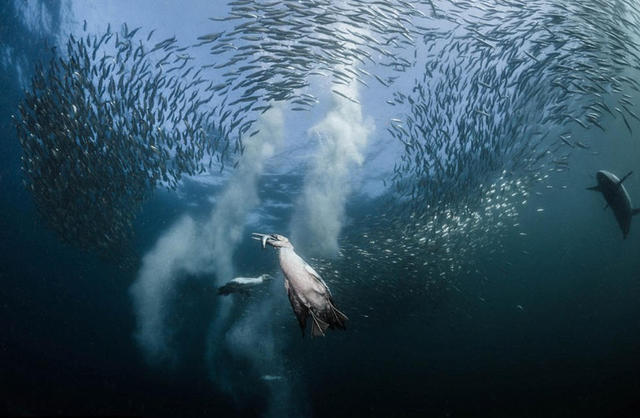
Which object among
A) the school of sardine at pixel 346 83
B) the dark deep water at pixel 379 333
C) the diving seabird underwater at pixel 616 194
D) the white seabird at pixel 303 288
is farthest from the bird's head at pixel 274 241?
the dark deep water at pixel 379 333

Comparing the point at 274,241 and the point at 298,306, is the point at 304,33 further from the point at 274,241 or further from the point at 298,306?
the point at 298,306

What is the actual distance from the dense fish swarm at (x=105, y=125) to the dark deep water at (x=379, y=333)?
6.10 metres

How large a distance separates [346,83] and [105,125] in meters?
8.98

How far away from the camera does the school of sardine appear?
8117 millimetres

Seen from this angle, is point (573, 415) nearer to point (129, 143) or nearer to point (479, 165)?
point (479, 165)

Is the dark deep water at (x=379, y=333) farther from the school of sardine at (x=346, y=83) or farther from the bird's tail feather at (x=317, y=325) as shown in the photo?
the bird's tail feather at (x=317, y=325)

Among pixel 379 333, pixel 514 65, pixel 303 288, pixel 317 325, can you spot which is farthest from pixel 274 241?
pixel 379 333

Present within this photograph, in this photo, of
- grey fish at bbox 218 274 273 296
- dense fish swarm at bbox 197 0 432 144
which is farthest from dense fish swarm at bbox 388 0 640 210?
grey fish at bbox 218 274 273 296

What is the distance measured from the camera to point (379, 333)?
35.7 metres

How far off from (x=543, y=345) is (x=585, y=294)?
40.4 ft

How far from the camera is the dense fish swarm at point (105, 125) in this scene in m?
9.74

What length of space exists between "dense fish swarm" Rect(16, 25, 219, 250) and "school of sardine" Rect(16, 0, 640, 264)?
0.06m

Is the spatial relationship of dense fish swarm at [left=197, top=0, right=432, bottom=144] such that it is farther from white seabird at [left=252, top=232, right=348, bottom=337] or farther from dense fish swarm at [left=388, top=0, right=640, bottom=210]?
white seabird at [left=252, top=232, right=348, bottom=337]

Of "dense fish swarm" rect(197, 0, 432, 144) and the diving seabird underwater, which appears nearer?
the diving seabird underwater
